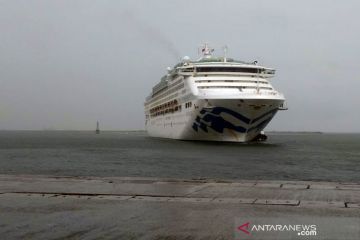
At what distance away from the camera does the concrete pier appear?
25.0ft

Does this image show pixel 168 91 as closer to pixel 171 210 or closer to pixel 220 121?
pixel 220 121

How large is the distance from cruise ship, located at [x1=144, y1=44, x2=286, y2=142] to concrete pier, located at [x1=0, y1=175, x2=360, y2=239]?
4204 cm

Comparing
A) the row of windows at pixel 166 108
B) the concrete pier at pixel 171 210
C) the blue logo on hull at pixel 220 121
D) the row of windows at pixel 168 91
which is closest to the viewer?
the concrete pier at pixel 171 210

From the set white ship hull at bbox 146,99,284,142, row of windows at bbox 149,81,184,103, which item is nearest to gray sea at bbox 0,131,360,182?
white ship hull at bbox 146,99,284,142

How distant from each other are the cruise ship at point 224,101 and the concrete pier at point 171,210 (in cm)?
4204

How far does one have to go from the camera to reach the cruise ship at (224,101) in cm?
5594

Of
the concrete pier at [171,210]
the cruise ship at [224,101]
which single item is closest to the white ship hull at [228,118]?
the cruise ship at [224,101]

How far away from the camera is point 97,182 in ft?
48.7

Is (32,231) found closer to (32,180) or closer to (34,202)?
(34,202)

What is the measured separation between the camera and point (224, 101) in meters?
55.1

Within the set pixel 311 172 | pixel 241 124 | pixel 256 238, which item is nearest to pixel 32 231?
pixel 256 238

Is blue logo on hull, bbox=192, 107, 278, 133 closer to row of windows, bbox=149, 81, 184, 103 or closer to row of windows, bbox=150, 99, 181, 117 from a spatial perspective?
row of windows, bbox=149, 81, 184, 103

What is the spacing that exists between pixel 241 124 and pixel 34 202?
4874 centimetres

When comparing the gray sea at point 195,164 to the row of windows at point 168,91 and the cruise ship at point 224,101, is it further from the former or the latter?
the row of windows at point 168,91
